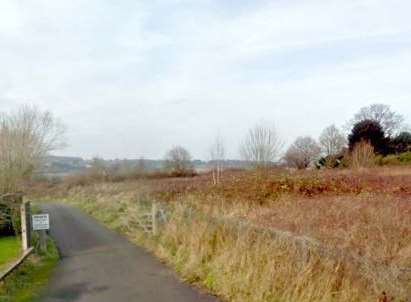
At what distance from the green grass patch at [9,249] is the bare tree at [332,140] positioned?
3982 centimetres

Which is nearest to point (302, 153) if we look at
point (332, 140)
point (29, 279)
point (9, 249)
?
point (332, 140)

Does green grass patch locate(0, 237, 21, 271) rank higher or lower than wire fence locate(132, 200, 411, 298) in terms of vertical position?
lower

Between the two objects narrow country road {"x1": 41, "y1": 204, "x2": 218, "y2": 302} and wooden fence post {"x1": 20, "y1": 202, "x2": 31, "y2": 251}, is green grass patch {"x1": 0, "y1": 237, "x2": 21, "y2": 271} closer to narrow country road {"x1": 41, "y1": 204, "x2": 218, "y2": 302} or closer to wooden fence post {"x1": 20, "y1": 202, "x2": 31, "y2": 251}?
wooden fence post {"x1": 20, "y1": 202, "x2": 31, "y2": 251}

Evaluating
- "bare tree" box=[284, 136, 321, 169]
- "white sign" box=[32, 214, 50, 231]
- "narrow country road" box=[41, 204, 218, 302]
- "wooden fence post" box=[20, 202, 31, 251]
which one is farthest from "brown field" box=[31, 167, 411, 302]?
"bare tree" box=[284, 136, 321, 169]

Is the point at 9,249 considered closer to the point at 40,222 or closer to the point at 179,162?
the point at 40,222

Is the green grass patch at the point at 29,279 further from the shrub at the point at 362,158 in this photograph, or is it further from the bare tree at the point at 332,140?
the bare tree at the point at 332,140

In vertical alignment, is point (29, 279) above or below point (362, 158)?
below

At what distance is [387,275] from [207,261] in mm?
4738

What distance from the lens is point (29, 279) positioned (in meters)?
10.1

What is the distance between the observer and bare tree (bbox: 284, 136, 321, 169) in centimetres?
4316

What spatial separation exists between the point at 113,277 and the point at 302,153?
1579 inches

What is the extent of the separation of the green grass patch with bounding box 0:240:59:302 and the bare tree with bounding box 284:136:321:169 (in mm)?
31106

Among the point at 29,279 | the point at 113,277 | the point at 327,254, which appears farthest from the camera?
the point at 29,279

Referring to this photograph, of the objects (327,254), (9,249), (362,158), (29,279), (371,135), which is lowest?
(9,249)
